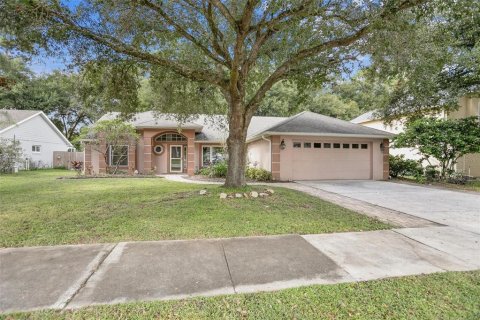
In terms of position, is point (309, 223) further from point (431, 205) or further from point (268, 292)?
point (431, 205)

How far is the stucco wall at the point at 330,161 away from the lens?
13727mm

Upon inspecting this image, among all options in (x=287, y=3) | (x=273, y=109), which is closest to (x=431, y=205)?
(x=287, y=3)

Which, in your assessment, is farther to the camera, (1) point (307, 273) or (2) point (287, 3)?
(2) point (287, 3)

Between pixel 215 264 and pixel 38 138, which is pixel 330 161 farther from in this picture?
pixel 38 138

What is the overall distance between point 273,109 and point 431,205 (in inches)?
844

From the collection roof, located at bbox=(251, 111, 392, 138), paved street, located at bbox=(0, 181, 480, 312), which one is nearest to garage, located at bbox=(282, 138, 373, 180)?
roof, located at bbox=(251, 111, 392, 138)

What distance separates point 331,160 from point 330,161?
0.07 metres

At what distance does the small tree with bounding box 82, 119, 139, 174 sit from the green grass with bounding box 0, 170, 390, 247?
23.7 feet

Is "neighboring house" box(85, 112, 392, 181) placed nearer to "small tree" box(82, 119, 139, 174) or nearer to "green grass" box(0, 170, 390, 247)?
"small tree" box(82, 119, 139, 174)

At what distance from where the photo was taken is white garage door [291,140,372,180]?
548 inches

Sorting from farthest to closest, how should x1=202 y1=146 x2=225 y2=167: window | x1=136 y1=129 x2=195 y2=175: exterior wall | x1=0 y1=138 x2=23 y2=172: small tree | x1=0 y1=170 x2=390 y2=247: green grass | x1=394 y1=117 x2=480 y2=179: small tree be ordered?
1. x1=202 y1=146 x2=225 y2=167: window
2. x1=0 y1=138 x2=23 y2=172: small tree
3. x1=136 y1=129 x2=195 y2=175: exterior wall
4. x1=394 y1=117 x2=480 y2=179: small tree
5. x1=0 y1=170 x2=390 y2=247: green grass

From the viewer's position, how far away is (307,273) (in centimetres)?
336

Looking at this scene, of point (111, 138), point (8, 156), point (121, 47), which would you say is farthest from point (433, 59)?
point (8, 156)

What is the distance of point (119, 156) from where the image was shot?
1775 centimetres
